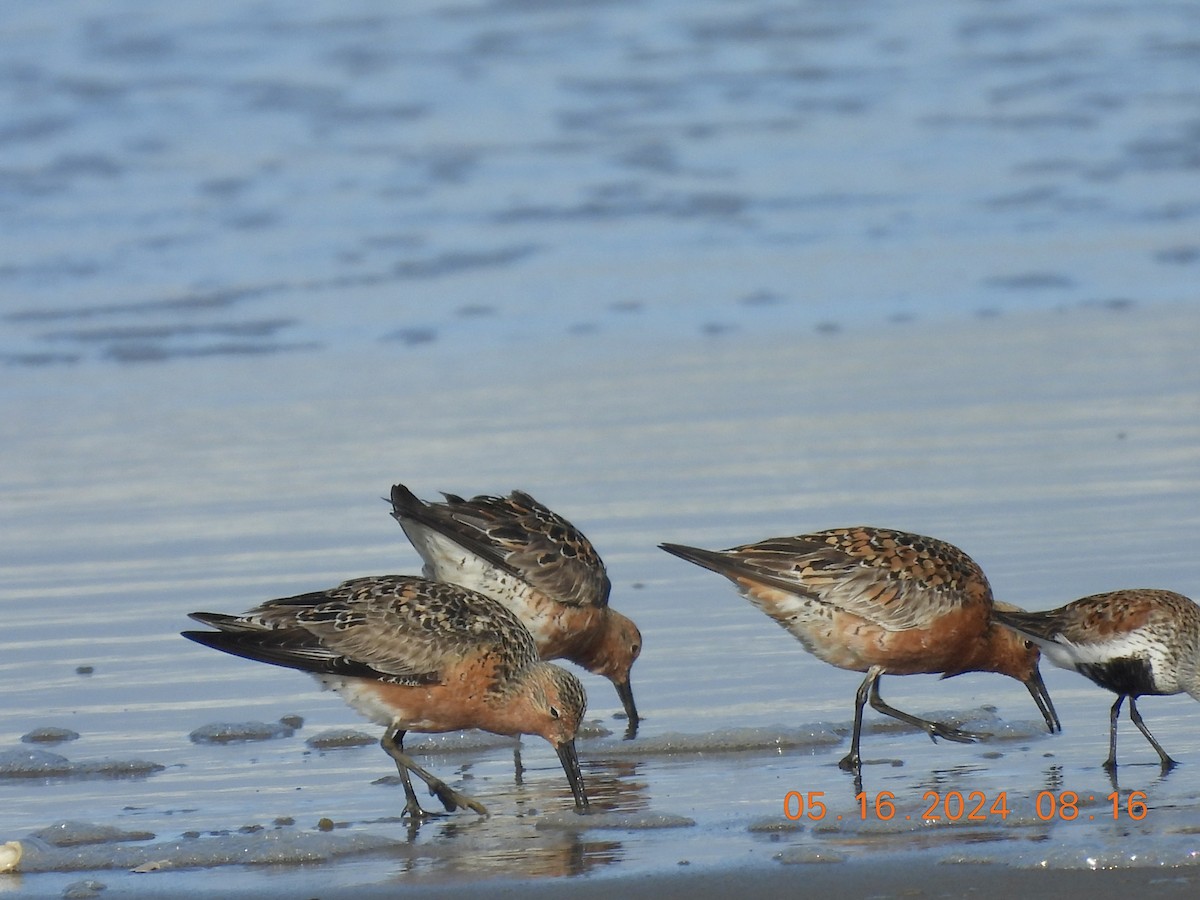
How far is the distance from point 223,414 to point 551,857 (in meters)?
6.89

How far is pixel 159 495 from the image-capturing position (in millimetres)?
10594

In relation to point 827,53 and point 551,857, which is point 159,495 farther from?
point 827,53

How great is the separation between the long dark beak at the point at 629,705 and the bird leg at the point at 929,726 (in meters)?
0.83

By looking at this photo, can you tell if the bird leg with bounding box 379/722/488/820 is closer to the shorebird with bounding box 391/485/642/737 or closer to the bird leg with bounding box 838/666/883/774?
the bird leg with bounding box 838/666/883/774

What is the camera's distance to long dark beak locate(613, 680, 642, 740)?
7.41 meters

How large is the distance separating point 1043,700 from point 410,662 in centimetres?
220

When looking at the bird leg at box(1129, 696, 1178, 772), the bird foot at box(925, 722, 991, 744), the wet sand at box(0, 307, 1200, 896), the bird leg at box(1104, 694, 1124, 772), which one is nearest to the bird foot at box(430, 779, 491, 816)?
the wet sand at box(0, 307, 1200, 896)

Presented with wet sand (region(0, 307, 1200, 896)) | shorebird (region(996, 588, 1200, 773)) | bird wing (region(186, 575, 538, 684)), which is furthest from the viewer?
bird wing (region(186, 575, 538, 684))

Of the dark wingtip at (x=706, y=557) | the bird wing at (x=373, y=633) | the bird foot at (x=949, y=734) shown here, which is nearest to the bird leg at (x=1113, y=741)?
the bird foot at (x=949, y=734)

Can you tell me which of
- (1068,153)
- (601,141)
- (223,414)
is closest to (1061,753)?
(223,414)

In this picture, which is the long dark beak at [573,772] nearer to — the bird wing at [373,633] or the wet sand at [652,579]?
the wet sand at [652,579]

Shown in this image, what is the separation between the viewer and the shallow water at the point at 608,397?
6.53 meters

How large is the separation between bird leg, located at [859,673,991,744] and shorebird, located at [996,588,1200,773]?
16.3 inches

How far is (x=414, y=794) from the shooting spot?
21.5ft
